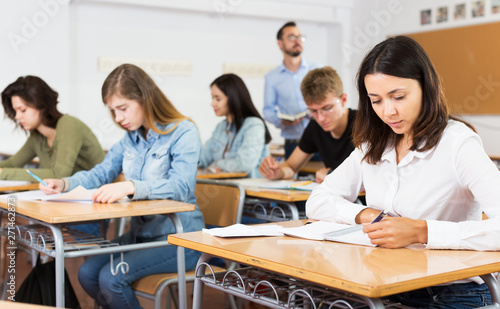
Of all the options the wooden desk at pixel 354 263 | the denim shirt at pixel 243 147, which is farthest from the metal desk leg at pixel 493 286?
the denim shirt at pixel 243 147

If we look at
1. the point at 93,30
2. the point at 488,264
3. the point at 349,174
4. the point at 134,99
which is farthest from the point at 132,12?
the point at 488,264

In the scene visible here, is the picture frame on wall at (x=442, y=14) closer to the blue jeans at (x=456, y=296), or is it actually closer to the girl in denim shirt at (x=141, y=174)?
the girl in denim shirt at (x=141, y=174)

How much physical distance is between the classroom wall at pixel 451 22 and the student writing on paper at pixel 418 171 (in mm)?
5239

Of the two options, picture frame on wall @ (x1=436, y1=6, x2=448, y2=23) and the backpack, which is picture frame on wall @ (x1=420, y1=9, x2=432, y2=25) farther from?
the backpack

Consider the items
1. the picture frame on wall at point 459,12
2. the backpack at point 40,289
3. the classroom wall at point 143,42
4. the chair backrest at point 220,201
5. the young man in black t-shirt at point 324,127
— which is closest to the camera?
the backpack at point 40,289

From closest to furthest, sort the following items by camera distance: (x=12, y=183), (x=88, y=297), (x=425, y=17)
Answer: (x=12, y=183), (x=88, y=297), (x=425, y=17)

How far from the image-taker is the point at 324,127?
3.00m

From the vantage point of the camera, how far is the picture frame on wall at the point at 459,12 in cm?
688

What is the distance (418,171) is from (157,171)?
1.24 meters

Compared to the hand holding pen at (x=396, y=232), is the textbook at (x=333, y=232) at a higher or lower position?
lower

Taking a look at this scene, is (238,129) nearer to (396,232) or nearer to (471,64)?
(396,232)

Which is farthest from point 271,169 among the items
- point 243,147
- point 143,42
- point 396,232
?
point 143,42

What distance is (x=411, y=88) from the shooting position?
1.59 m

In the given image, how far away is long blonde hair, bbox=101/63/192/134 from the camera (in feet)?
8.18
